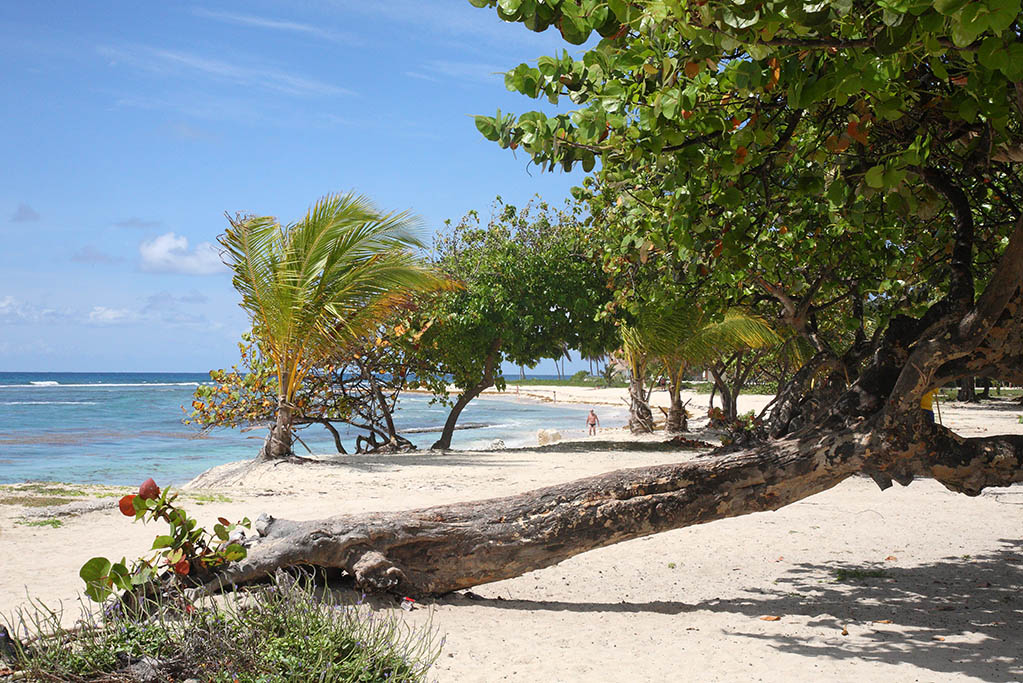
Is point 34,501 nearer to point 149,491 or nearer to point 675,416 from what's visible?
point 149,491

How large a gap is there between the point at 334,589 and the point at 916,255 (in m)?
5.54

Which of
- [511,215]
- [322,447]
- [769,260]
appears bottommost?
[322,447]

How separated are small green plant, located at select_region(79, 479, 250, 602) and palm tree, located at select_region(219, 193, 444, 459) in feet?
24.2

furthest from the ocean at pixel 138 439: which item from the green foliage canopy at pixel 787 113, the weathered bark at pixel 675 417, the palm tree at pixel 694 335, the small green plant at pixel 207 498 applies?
the green foliage canopy at pixel 787 113

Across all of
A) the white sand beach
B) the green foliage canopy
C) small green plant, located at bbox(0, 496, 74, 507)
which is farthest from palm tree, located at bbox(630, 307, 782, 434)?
small green plant, located at bbox(0, 496, 74, 507)

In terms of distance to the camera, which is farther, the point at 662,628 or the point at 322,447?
the point at 322,447

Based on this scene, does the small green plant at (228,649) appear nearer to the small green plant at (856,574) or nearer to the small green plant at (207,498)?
the small green plant at (856,574)

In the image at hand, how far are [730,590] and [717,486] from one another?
1.12 m

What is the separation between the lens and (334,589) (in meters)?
5.30

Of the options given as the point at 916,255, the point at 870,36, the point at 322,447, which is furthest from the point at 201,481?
the point at 322,447

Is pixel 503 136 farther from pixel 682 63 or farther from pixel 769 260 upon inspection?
pixel 769 260

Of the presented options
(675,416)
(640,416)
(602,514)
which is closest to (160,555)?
(602,514)

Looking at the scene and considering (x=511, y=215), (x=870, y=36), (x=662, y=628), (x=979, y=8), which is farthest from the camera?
(x=511, y=215)

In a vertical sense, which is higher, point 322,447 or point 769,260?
point 769,260
